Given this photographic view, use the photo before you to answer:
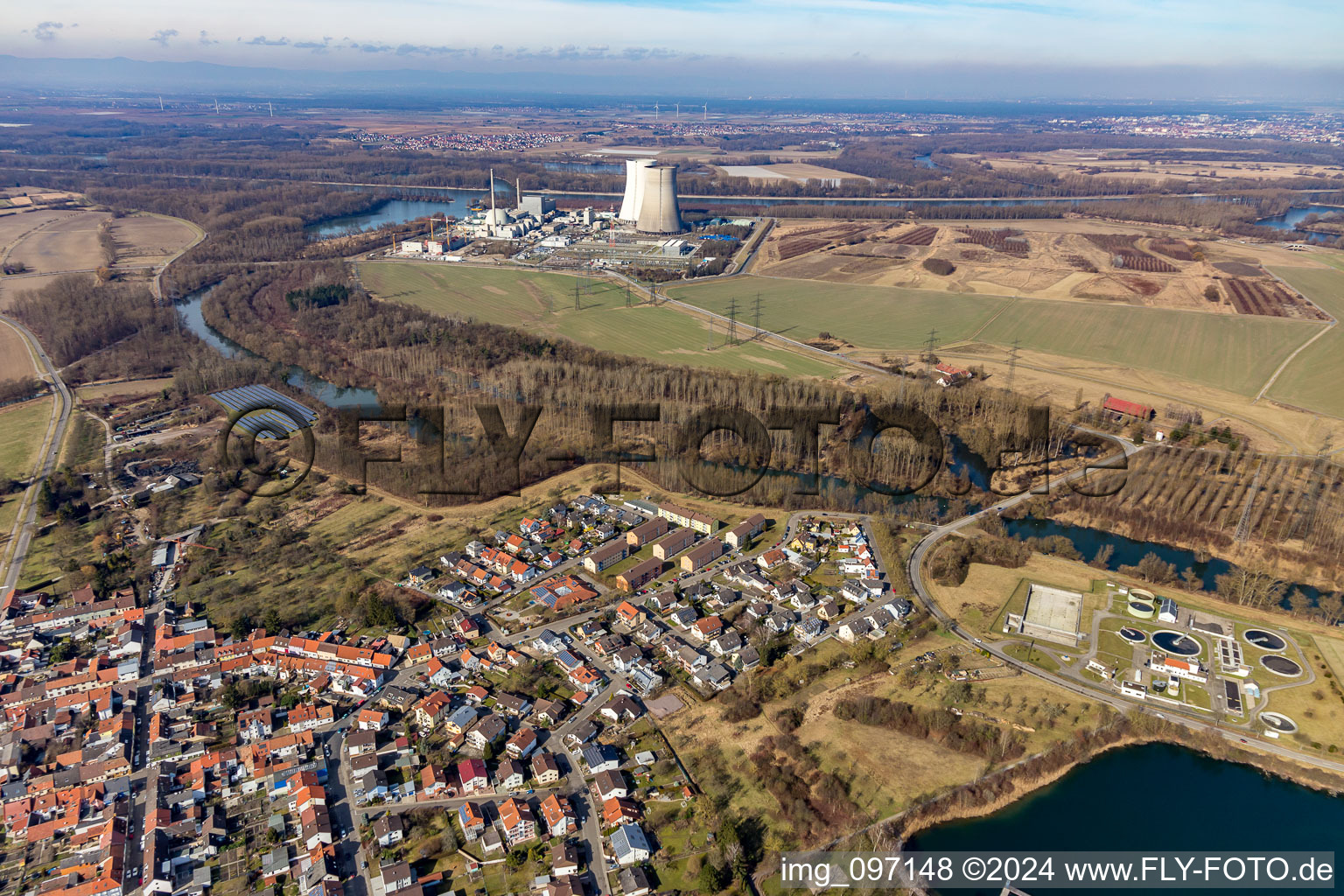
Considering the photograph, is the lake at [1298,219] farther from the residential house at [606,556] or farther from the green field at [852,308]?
the residential house at [606,556]

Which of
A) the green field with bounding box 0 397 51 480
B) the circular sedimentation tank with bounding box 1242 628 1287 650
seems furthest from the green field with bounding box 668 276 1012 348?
the green field with bounding box 0 397 51 480

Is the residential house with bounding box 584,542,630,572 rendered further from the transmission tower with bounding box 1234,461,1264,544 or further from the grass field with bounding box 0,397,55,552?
the transmission tower with bounding box 1234,461,1264,544

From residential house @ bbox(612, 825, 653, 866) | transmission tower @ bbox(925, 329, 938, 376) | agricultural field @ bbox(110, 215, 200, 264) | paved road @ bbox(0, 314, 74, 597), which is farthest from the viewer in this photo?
agricultural field @ bbox(110, 215, 200, 264)

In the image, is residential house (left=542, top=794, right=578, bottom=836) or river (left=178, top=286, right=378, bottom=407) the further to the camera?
river (left=178, top=286, right=378, bottom=407)

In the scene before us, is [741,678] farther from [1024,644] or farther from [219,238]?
[219,238]

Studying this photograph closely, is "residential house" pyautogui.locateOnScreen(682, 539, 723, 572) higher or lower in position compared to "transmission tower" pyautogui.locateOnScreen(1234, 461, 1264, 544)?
lower

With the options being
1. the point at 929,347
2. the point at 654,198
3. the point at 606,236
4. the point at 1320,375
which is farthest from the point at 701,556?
the point at 654,198

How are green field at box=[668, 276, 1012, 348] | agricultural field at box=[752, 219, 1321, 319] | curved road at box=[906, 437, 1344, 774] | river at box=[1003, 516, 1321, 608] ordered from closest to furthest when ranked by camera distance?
curved road at box=[906, 437, 1344, 774] → river at box=[1003, 516, 1321, 608] → green field at box=[668, 276, 1012, 348] → agricultural field at box=[752, 219, 1321, 319]

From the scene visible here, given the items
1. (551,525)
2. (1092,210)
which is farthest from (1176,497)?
(1092,210)
